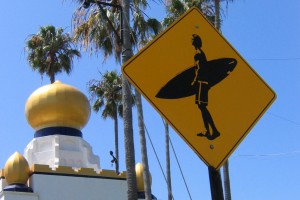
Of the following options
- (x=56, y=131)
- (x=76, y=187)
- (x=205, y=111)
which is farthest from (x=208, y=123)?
(x=56, y=131)

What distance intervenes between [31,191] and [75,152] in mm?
3712

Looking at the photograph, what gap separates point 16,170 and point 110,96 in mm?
13285

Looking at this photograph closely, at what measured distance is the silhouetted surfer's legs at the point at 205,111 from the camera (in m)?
3.19

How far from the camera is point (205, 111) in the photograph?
3.23 m

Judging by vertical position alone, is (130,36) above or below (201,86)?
above

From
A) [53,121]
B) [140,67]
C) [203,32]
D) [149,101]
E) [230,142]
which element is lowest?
[230,142]

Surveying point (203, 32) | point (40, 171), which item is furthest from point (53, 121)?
point (203, 32)

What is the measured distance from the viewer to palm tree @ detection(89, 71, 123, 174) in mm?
31406

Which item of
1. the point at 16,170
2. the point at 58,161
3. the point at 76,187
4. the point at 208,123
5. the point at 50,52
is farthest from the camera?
the point at 50,52

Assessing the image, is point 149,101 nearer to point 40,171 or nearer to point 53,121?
point 40,171

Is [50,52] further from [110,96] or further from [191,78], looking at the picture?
[191,78]

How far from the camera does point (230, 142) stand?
3219 millimetres

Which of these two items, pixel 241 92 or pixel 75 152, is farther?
pixel 75 152

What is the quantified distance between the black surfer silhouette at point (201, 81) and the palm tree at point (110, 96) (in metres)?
27.6
